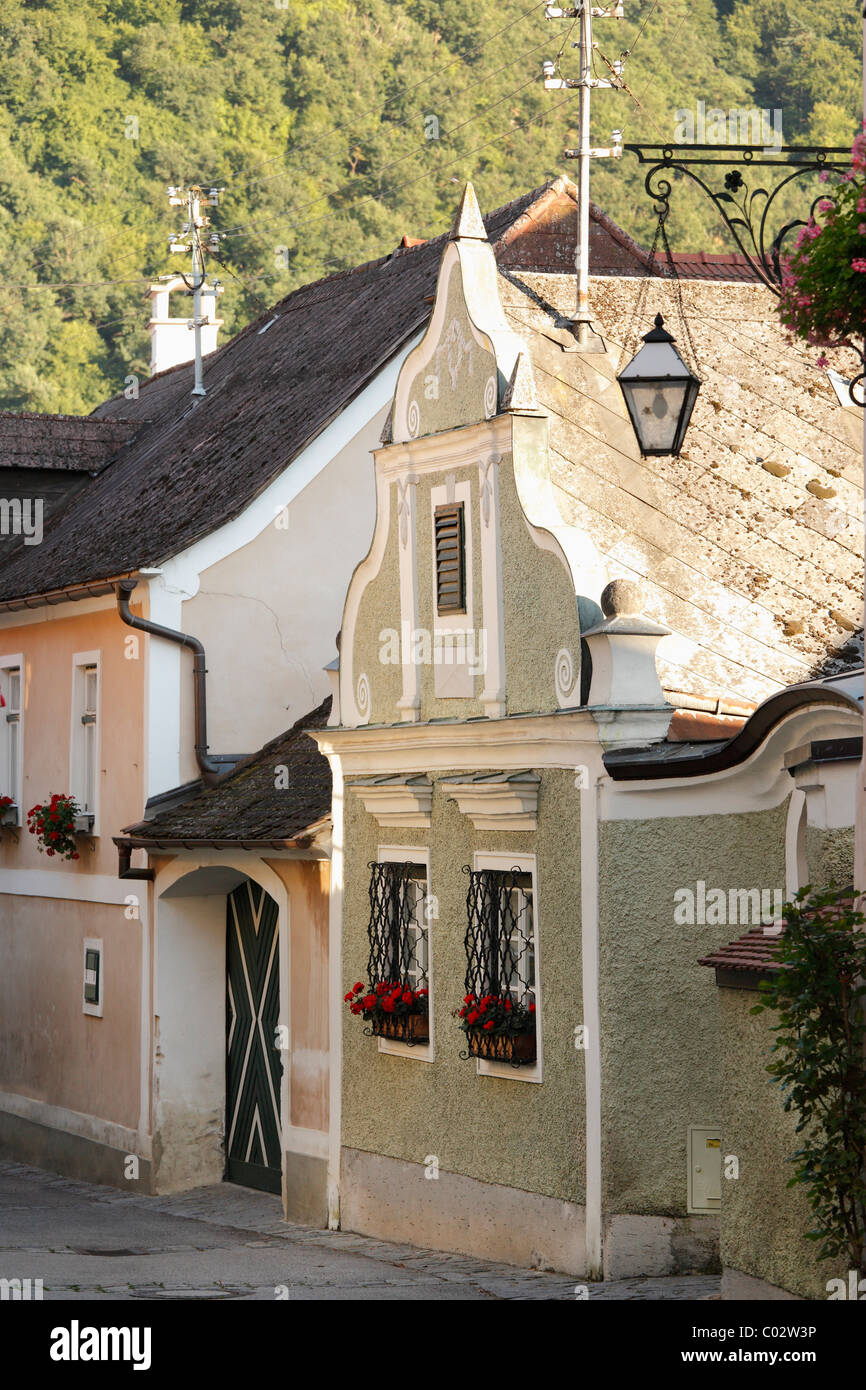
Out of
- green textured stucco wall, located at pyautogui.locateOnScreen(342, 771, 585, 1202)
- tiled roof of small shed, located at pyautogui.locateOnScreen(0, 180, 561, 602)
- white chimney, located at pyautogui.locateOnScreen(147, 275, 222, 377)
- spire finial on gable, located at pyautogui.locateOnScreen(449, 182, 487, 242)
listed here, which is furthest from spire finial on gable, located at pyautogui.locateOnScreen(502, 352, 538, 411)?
white chimney, located at pyautogui.locateOnScreen(147, 275, 222, 377)

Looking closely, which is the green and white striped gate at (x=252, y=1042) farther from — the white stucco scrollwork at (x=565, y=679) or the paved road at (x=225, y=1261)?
the white stucco scrollwork at (x=565, y=679)

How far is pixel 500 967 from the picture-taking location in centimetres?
1322

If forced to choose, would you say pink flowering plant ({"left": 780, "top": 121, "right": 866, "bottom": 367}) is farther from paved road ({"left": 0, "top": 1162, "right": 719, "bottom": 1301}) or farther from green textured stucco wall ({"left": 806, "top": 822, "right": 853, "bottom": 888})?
paved road ({"left": 0, "top": 1162, "right": 719, "bottom": 1301})

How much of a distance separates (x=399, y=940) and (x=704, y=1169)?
128 inches

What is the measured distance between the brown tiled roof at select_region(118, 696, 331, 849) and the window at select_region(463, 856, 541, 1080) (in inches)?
85.2

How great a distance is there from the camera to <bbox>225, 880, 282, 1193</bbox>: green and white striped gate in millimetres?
17438

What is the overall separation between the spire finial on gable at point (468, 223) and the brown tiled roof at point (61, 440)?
983cm

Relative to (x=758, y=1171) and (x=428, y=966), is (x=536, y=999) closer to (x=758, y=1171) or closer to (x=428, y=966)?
(x=428, y=966)

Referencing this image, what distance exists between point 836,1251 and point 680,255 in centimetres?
1080

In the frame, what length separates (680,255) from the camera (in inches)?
697

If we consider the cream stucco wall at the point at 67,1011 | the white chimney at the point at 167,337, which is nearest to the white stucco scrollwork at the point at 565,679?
the cream stucco wall at the point at 67,1011

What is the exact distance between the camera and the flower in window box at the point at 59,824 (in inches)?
771

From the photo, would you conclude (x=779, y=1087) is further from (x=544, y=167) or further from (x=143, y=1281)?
(x=544, y=167)

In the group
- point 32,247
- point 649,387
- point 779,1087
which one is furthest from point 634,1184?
point 32,247
